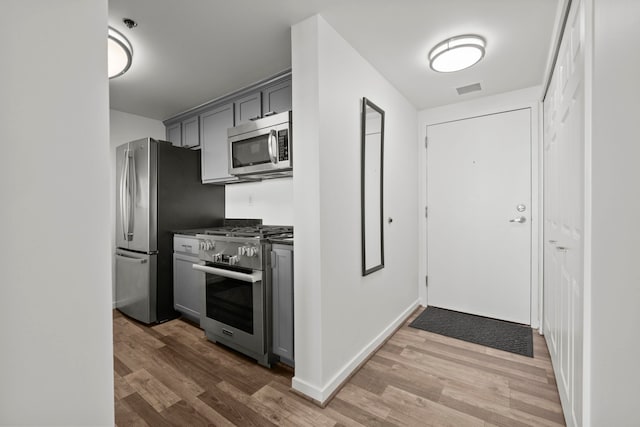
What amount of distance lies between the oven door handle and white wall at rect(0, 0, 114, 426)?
1.42 meters

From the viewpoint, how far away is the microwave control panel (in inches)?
88.3

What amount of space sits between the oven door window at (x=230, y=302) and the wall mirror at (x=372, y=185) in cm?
91

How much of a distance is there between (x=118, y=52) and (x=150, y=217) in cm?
147

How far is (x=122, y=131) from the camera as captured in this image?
3.44 m

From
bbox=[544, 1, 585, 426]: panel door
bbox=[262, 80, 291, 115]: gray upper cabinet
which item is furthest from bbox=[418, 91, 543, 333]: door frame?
bbox=[262, 80, 291, 115]: gray upper cabinet

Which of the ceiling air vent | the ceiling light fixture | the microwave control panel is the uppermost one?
the ceiling air vent

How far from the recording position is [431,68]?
229cm

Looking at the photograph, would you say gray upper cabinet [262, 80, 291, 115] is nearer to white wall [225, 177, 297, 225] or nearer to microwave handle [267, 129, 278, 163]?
microwave handle [267, 129, 278, 163]

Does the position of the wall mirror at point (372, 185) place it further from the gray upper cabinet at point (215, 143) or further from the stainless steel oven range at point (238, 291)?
the gray upper cabinet at point (215, 143)

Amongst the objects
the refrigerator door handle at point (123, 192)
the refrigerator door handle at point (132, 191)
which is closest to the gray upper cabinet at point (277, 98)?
the refrigerator door handle at point (132, 191)

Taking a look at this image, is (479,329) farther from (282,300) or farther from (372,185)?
(282,300)

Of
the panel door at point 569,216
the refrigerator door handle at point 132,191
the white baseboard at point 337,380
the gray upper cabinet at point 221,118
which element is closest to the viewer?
the panel door at point 569,216

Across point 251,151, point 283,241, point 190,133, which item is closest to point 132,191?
point 190,133
